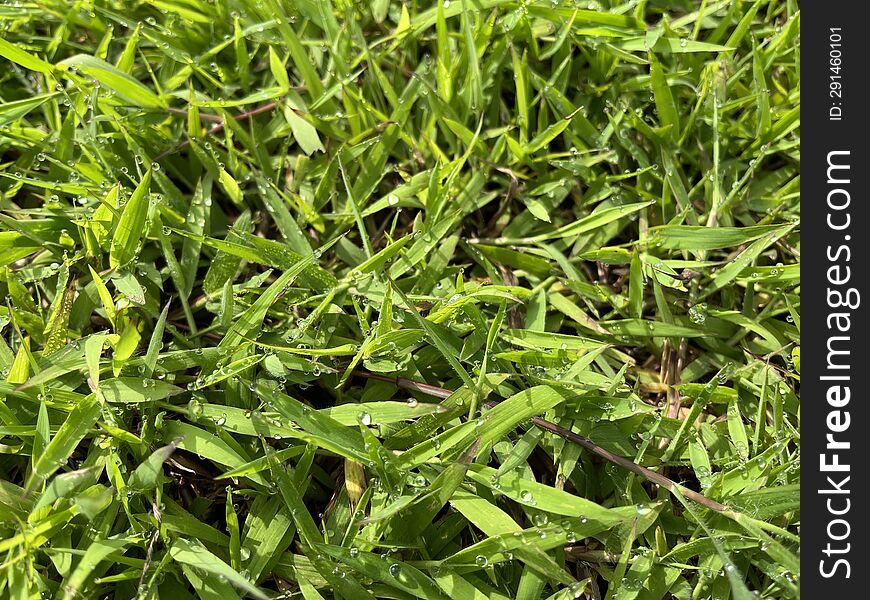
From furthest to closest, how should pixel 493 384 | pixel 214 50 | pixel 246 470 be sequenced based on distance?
1. pixel 214 50
2. pixel 493 384
3. pixel 246 470

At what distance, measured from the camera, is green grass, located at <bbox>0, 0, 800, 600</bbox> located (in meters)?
1.34

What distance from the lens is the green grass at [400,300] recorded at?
1.34m

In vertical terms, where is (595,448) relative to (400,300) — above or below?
below

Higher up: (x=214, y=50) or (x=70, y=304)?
(x=214, y=50)

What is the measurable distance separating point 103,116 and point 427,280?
80 centimetres

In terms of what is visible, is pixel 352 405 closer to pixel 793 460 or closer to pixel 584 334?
pixel 584 334

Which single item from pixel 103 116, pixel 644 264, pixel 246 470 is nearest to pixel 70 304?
pixel 103 116

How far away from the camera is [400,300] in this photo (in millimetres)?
1488
